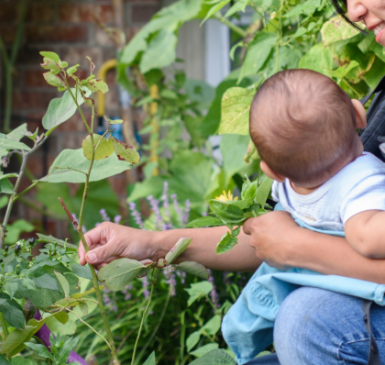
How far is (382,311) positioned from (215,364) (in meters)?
0.34

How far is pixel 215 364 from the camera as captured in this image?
3.05ft

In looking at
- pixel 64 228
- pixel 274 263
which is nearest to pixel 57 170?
pixel 274 263

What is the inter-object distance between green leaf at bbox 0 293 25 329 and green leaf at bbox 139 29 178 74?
1.35 metres

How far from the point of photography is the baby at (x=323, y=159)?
738 millimetres

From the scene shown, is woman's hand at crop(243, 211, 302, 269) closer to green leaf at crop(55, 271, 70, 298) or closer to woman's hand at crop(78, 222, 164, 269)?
woman's hand at crop(78, 222, 164, 269)

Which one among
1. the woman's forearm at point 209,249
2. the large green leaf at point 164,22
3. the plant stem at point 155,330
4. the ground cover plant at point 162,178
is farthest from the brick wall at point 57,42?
the woman's forearm at point 209,249

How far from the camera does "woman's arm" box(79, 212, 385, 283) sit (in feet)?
2.56

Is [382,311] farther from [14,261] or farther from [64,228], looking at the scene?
[64,228]

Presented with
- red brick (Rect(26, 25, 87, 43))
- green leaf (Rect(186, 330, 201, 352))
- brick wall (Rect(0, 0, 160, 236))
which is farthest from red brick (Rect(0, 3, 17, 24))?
green leaf (Rect(186, 330, 201, 352))

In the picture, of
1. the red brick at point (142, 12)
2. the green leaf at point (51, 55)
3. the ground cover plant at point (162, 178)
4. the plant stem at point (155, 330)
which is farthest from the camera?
the red brick at point (142, 12)

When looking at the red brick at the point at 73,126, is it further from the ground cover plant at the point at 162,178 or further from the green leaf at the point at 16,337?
the green leaf at the point at 16,337

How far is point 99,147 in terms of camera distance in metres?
0.76

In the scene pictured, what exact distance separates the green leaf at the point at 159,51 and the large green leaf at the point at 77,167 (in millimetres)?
1139

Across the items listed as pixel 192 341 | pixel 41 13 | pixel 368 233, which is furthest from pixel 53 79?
pixel 41 13
